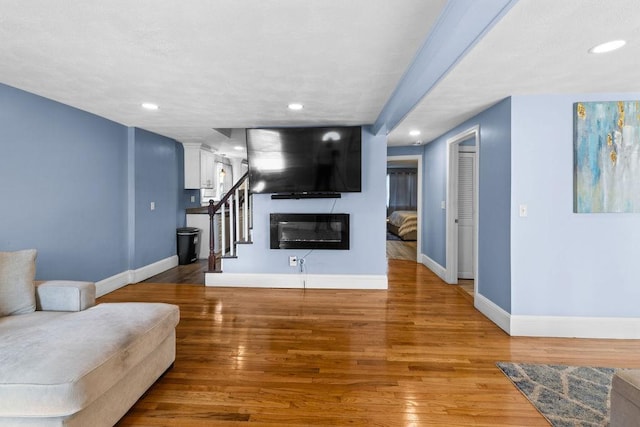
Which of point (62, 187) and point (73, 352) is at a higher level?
point (62, 187)

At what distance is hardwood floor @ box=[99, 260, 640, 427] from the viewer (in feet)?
6.15

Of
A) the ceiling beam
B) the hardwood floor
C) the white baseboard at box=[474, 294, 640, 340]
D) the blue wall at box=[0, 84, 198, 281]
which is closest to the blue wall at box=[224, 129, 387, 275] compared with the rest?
the hardwood floor

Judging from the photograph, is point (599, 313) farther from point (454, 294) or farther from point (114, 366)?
point (114, 366)

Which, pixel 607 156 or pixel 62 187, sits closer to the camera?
pixel 607 156

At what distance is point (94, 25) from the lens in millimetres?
1848

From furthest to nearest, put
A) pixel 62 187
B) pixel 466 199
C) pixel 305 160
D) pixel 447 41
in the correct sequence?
pixel 466 199
pixel 305 160
pixel 62 187
pixel 447 41

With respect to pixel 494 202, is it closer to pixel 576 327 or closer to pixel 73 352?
pixel 576 327

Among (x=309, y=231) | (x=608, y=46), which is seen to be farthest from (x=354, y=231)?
(x=608, y=46)

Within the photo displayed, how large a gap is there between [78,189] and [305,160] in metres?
2.69

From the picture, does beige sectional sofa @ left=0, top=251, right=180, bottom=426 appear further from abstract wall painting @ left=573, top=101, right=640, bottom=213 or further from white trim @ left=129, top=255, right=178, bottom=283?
abstract wall painting @ left=573, top=101, right=640, bottom=213

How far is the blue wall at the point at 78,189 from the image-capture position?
9.73 ft

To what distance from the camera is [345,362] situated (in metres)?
2.45

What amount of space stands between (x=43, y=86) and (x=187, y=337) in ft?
8.56

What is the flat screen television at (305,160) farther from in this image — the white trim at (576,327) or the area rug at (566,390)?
the area rug at (566,390)
